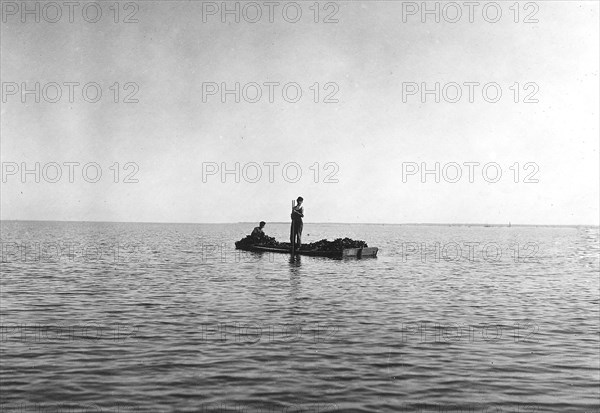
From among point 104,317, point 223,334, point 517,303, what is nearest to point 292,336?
point 223,334

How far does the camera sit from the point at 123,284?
2489 cm

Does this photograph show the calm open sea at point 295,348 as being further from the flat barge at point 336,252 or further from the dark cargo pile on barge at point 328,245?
the dark cargo pile on barge at point 328,245

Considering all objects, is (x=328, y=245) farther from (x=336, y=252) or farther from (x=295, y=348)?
(x=295, y=348)

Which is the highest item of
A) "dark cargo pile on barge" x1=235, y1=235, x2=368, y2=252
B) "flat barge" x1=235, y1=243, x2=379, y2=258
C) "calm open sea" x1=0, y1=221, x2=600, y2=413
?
"dark cargo pile on barge" x1=235, y1=235, x2=368, y2=252

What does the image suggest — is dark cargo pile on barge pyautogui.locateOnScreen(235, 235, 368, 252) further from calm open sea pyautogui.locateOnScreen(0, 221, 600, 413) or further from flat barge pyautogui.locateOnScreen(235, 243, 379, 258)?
calm open sea pyautogui.locateOnScreen(0, 221, 600, 413)

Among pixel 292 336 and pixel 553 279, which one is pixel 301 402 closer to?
pixel 292 336

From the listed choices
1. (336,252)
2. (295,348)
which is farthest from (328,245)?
(295,348)

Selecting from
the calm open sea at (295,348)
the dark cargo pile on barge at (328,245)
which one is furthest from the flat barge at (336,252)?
the calm open sea at (295,348)

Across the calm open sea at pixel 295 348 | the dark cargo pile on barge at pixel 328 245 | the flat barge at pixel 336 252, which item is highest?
the dark cargo pile on barge at pixel 328 245

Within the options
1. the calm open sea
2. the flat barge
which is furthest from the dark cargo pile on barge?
the calm open sea

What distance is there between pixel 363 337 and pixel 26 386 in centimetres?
706

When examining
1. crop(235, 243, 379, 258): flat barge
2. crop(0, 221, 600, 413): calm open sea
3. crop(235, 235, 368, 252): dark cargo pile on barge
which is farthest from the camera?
crop(235, 235, 368, 252): dark cargo pile on barge

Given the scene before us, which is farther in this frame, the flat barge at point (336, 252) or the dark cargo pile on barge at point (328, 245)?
the dark cargo pile on barge at point (328, 245)

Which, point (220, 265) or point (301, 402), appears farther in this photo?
point (220, 265)
